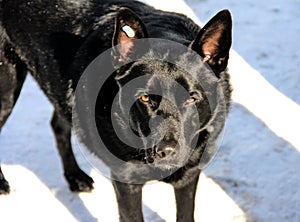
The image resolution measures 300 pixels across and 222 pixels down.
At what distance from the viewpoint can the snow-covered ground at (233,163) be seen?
4.06 metres

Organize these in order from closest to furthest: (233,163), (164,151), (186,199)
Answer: (164,151) → (186,199) → (233,163)

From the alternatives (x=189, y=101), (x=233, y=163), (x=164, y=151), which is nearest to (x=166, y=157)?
(x=164, y=151)

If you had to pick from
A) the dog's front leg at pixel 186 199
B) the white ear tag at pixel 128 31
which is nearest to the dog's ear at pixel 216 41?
the white ear tag at pixel 128 31

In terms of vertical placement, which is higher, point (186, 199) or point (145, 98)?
point (145, 98)

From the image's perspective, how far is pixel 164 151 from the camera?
3.06 meters

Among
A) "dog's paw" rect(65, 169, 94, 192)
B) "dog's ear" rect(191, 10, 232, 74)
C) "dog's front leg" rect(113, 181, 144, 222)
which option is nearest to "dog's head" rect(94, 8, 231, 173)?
"dog's ear" rect(191, 10, 232, 74)

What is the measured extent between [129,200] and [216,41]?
1.07 metres

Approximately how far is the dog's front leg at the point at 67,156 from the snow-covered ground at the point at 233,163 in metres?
0.08

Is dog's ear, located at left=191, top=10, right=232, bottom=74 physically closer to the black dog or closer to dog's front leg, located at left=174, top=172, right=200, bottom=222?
the black dog

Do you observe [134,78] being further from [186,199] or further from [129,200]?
[186,199]

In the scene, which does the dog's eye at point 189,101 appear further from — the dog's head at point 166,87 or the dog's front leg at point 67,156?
the dog's front leg at point 67,156

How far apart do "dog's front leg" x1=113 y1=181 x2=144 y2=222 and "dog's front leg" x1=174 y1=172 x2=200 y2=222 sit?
0.25 m

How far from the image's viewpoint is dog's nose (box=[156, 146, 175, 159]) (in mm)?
3051

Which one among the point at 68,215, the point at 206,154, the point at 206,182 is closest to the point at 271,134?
the point at 206,182
